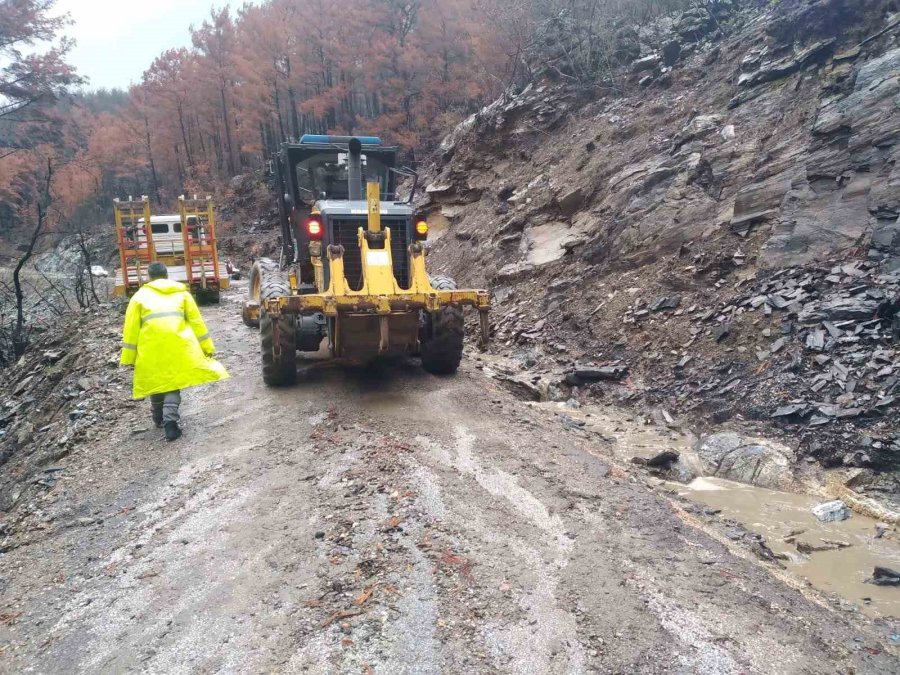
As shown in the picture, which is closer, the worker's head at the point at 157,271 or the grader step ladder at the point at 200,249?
the worker's head at the point at 157,271

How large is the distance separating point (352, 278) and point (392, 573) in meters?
4.24

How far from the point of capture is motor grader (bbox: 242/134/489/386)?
6312mm

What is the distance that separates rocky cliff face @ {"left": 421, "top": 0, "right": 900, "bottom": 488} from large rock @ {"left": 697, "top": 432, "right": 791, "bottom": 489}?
368 mm

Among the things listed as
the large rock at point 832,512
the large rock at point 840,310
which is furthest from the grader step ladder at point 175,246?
the large rock at point 832,512

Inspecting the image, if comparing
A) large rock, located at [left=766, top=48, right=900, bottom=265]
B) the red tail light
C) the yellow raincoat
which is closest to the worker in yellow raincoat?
the yellow raincoat

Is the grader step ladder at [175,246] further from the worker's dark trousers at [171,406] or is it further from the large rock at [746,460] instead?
the large rock at [746,460]

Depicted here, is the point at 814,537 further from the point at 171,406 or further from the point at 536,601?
the point at 171,406

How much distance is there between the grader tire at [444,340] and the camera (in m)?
7.20

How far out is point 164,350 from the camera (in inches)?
→ 221

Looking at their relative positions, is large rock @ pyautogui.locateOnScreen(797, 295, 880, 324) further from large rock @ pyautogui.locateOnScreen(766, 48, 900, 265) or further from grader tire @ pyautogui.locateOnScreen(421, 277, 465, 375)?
grader tire @ pyautogui.locateOnScreen(421, 277, 465, 375)

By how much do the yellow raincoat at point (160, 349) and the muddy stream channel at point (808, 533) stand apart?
4302 mm

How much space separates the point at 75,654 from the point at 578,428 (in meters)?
5.36

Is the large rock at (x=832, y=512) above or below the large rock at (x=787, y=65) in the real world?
below

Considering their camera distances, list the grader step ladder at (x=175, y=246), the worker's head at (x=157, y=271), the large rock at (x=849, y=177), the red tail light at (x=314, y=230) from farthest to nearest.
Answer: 1. the grader step ladder at (x=175, y=246)
2. the large rock at (x=849, y=177)
3. the red tail light at (x=314, y=230)
4. the worker's head at (x=157, y=271)
